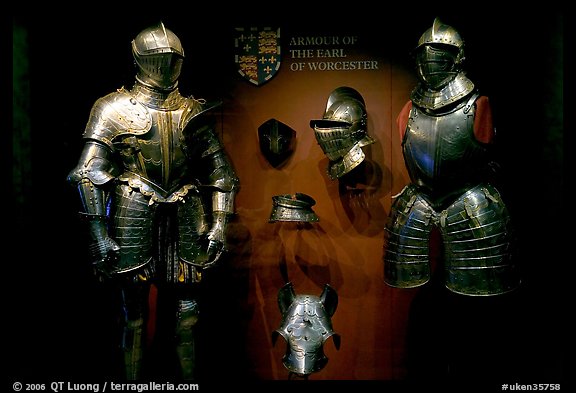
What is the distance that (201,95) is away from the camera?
4.34m

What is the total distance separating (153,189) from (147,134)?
1.03ft

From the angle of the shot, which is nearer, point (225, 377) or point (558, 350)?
point (558, 350)

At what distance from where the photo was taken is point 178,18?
165 inches

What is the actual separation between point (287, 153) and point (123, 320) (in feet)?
4.85

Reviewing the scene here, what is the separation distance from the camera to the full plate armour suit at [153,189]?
3645 millimetres

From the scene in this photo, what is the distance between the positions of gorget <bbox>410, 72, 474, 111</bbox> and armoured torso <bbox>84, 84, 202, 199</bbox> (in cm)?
132

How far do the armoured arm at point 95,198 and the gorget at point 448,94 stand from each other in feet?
5.92

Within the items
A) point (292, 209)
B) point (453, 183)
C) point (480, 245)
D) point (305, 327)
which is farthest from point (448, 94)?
A: point (305, 327)

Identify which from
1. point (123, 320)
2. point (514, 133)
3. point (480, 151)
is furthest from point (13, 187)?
point (514, 133)

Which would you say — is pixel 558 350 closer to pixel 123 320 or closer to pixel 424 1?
pixel 424 1

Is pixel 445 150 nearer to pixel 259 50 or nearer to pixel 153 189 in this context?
pixel 259 50

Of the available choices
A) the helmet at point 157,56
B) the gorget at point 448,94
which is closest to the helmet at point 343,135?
the gorget at point 448,94

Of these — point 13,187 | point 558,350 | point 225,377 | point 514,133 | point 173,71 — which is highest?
point 173,71

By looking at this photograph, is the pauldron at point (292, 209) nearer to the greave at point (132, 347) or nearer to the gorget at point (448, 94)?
the gorget at point (448, 94)
